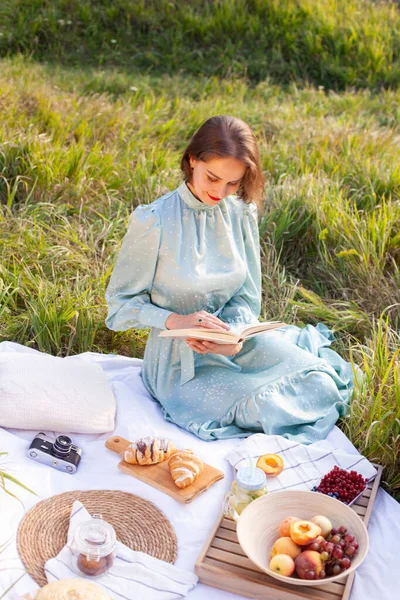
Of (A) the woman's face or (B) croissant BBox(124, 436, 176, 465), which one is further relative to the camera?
(A) the woman's face

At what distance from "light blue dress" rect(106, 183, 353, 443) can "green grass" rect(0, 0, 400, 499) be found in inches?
9.6

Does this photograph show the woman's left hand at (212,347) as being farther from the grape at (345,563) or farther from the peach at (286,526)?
the grape at (345,563)

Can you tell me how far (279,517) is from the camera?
9.44 ft

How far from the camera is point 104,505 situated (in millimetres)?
3113

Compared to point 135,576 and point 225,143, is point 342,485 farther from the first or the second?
point 225,143

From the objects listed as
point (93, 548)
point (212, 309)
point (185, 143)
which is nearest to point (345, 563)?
point (93, 548)

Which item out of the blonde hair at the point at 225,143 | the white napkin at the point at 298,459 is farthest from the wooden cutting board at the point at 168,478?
the blonde hair at the point at 225,143

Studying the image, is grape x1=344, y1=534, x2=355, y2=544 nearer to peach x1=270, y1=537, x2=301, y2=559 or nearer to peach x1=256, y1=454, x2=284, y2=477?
peach x1=270, y1=537, x2=301, y2=559

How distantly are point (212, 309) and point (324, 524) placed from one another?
4.37ft

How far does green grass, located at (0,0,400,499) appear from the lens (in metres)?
4.41

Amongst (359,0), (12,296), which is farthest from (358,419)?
(359,0)

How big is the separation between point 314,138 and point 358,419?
11.0ft

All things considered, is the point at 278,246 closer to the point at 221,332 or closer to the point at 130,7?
the point at 221,332

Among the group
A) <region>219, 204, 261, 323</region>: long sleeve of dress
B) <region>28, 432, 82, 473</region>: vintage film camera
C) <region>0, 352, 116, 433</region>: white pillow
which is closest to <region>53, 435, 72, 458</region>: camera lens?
<region>28, 432, 82, 473</region>: vintage film camera
